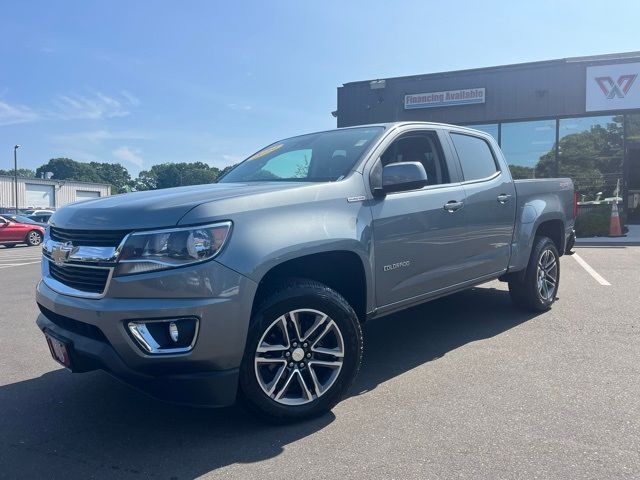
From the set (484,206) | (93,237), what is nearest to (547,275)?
(484,206)

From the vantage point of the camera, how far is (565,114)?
1769cm

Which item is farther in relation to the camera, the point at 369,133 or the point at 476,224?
the point at 476,224

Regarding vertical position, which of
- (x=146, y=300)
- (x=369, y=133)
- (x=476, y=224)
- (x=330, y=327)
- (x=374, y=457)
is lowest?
(x=374, y=457)

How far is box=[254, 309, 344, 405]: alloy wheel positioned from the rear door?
5.76 ft

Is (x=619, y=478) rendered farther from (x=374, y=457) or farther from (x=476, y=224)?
(x=476, y=224)

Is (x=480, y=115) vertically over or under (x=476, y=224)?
over

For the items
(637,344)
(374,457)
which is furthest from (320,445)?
(637,344)

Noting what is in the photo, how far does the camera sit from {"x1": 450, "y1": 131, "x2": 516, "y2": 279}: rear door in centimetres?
458

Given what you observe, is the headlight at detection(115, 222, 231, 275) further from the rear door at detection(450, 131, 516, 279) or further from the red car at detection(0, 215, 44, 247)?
the red car at detection(0, 215, 44, 247)

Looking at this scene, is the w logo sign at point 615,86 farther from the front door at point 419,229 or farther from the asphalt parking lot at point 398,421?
the front door at point 419,229

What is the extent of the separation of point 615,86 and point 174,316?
18.3 meters

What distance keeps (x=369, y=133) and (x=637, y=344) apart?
9.62ft

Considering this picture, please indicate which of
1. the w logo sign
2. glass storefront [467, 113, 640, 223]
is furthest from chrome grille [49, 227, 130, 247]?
the w logo sign

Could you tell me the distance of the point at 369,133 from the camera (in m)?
4.16
